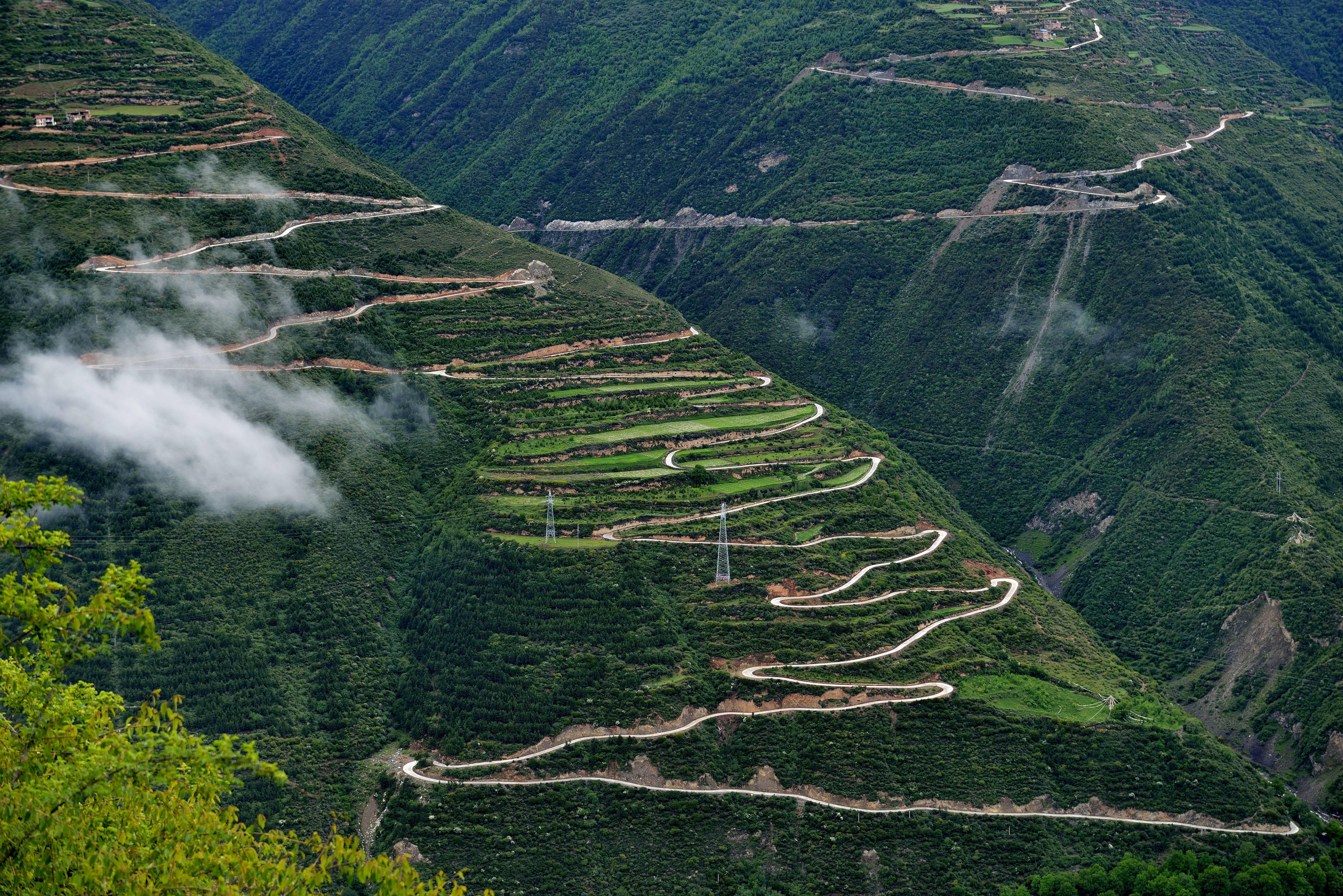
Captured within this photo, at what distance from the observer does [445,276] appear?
85250 mm

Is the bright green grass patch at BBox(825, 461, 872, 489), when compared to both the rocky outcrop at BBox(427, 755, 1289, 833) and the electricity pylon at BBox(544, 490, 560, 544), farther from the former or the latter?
the rocky outcrop at BBox(427, 755, 1289, 833)

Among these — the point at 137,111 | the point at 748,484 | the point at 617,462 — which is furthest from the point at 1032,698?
the point at 137,111

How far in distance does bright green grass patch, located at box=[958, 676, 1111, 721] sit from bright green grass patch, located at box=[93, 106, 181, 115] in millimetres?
64520

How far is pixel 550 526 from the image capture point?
62812 millimetres

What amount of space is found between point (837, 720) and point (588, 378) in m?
29.4

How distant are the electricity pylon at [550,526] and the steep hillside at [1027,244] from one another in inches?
1451

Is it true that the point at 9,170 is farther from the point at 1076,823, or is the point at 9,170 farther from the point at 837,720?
the point at 1076,823

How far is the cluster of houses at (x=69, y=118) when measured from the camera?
8338 centimetres

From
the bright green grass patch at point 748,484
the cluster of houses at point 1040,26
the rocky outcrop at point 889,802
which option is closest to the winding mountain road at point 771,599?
the rocky outcrop at point 889,802

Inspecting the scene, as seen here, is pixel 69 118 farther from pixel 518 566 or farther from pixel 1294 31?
pixel 1294 31

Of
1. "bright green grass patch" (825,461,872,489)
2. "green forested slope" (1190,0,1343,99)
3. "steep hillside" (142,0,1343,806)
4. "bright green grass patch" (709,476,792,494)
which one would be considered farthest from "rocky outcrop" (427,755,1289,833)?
"green forested slope" (1190,0,1343,99)

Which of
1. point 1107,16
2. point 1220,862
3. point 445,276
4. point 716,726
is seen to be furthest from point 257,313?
point 1107,16

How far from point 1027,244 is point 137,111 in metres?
66.8

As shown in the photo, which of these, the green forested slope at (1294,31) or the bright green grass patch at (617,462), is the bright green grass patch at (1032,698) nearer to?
the bright green grass patch at (617,462)
